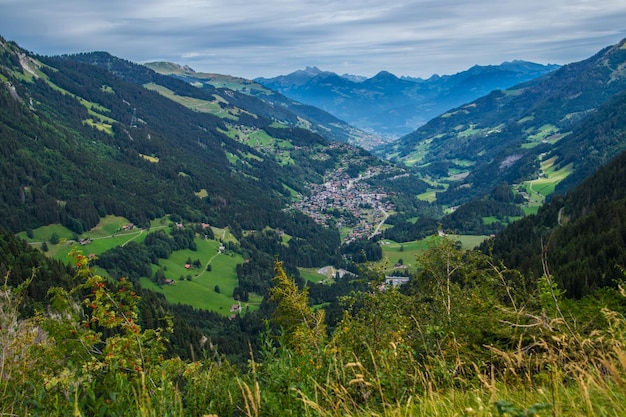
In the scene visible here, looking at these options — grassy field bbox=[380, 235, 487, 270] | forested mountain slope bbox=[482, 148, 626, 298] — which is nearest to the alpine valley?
forested mountain slope bbox=[482, 148, 626, 298]

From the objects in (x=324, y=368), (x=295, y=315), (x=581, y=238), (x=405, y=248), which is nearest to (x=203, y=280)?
(x=405, y=248)

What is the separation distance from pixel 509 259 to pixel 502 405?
75.0 m

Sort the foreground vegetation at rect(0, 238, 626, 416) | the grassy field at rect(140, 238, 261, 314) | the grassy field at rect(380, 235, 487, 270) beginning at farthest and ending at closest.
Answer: the grassy field at rect(380, 235, 487, 270)
the grassy field at rect(140, 238, 261, 314)
the foreground vegetation at rect(0, 238, 626, 416)

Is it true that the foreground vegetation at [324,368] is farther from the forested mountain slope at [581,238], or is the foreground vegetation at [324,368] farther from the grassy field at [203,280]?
the grassy field at [203,280]

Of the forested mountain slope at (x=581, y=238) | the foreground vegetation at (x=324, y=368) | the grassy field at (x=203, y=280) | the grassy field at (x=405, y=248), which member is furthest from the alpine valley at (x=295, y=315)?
the grassy field at (x=405, y=248)

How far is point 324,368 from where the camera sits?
6379 millimetres

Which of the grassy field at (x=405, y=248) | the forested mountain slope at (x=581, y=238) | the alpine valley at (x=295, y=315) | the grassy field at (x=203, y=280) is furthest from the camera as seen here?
the grassy field at (x=405, y=248)

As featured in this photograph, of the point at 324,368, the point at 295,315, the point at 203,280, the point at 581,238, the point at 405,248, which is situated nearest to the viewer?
the point at 324,368

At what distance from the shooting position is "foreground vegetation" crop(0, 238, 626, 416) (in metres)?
4.47

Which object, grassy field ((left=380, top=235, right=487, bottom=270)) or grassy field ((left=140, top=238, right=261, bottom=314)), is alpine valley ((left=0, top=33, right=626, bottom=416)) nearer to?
grassy field ((left=140, top=238, right=261, bottom=314))

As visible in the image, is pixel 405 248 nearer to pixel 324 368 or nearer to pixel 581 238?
pixel 581 238

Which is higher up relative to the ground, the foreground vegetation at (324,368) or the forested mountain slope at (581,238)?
the foreground vegetation at (324,368)

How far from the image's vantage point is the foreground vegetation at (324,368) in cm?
447

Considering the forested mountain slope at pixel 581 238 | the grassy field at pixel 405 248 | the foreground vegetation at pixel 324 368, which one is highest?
the foreground vegetation at pixel 324 368
